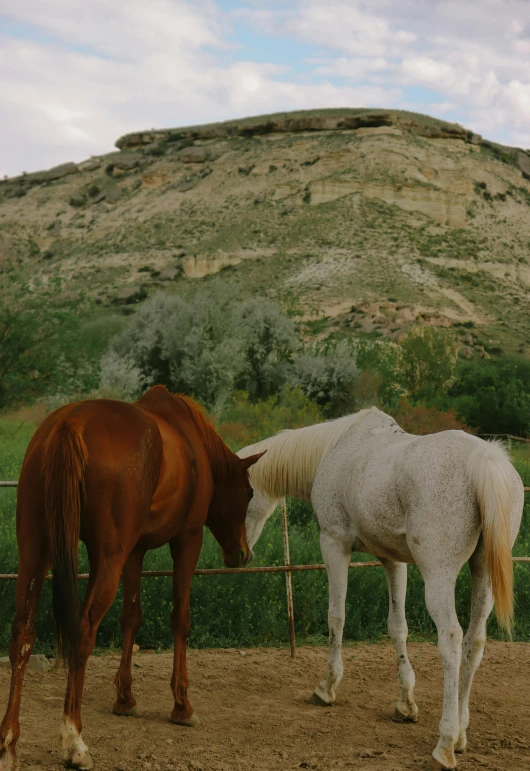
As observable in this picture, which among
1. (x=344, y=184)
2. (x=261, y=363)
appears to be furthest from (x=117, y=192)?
(x=261, y=363)

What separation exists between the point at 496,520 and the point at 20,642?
283 centimetres

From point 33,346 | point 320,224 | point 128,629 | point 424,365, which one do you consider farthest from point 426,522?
point 320,224

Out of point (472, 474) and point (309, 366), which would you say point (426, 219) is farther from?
point (472, 474)

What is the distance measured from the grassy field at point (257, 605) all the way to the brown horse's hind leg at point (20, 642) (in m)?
3.08

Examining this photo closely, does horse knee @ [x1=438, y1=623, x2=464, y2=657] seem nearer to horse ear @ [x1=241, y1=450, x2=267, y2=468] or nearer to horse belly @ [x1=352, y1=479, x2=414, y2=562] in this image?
horse belly @ [x1=352, y1=479, x2=414, y2=562]

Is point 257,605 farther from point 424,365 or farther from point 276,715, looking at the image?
point 424,365

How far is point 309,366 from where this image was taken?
105 ft

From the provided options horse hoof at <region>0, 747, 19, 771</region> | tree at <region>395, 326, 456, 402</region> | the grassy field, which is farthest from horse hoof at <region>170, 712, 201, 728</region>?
tree at <region>395, 326, 456, 402</region>

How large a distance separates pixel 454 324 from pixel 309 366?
859 inches

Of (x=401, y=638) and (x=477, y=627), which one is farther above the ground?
(x=477, y=627)

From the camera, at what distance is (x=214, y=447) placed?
Answer: 601 centimetres

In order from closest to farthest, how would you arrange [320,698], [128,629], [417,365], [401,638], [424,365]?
[128,629]
[401,638]
[320,698]
[424,365]
[417,365]

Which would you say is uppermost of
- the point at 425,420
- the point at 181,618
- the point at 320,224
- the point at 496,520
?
the point at 320,224

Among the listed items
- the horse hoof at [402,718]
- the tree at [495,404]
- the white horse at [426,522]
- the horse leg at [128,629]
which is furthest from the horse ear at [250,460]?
the tree at [495,404]
